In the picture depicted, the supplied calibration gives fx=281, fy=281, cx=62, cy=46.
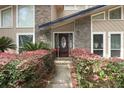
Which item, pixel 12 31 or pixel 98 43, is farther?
pixel 12 31

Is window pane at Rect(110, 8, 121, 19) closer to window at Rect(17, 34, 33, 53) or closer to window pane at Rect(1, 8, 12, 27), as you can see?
window at Rect(17, 34, 33, 53)

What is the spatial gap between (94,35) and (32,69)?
39.3ft

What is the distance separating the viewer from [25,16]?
68.7 feet

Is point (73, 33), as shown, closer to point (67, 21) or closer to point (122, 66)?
point (67, 21)

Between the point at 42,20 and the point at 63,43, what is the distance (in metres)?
3.04

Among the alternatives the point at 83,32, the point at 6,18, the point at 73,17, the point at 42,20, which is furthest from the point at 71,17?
the point at 6,18

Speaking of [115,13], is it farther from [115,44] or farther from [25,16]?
[25,16]

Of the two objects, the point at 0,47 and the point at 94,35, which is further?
the point at 94,35

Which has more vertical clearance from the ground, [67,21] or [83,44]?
[67,21]

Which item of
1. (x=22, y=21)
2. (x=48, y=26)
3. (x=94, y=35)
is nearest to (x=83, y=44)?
(x=94, y=35)

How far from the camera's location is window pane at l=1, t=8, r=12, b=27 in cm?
2107

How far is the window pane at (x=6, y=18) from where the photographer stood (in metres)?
21.1

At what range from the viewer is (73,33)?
20656mm
